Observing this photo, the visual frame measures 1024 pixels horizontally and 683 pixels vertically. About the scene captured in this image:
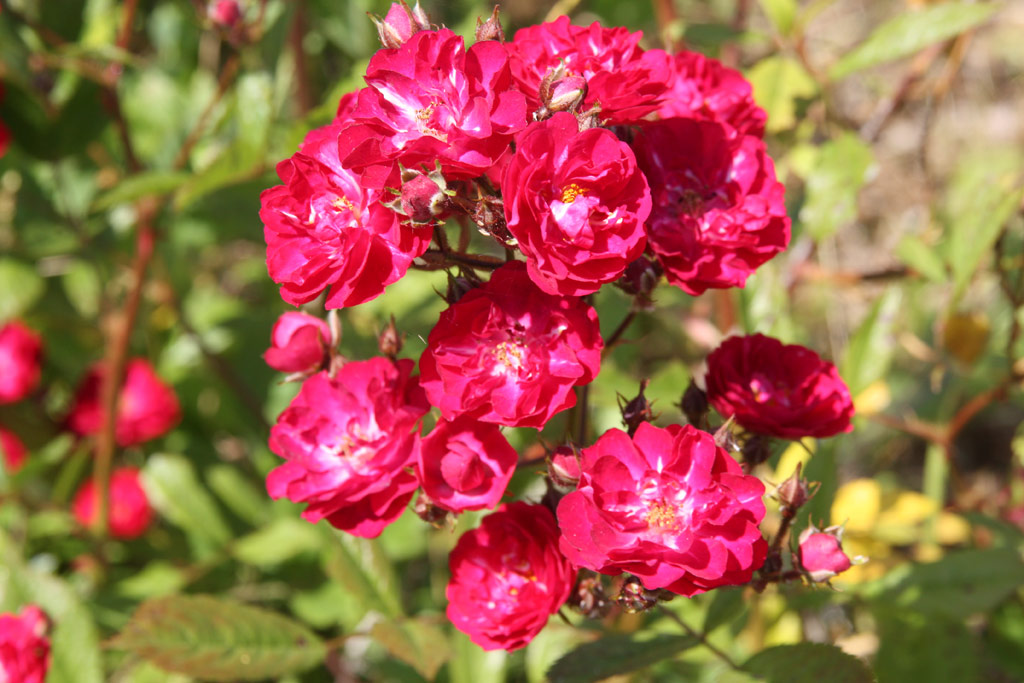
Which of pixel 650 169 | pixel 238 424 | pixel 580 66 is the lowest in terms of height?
pixel 238 424

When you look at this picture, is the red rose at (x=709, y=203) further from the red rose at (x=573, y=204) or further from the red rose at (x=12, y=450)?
the red rose at (x=12, y=450)

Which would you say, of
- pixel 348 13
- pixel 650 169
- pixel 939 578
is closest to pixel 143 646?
pixel 650 169

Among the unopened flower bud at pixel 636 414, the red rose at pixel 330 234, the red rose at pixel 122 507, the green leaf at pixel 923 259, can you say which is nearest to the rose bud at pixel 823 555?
the unopened flower bud at pixel 636 414

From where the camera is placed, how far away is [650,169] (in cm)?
119

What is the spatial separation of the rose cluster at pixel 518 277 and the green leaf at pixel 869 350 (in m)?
0.71

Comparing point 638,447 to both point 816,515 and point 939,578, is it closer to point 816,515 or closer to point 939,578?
point 816,515

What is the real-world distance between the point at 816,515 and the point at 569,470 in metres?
0.74

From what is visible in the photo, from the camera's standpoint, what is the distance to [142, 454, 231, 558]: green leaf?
2.23m

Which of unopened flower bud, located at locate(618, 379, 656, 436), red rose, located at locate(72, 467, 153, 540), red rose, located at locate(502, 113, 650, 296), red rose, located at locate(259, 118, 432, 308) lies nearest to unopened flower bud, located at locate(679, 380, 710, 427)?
unopened flower bud, located at locate(618, 379, 656, 436)

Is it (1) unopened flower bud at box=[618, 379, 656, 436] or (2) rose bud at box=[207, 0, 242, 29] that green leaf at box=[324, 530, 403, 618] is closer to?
(1) unopened flower bud at box=[618, 379, 656, 436]

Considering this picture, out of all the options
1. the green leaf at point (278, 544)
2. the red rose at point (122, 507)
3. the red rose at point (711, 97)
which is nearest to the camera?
the red rose at point (711, 97)

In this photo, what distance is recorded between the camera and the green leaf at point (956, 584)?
1.71m

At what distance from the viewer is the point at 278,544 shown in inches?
86.0

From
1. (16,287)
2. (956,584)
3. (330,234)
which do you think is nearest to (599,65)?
(330,234)
